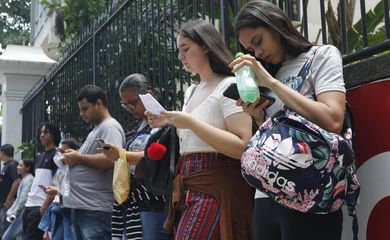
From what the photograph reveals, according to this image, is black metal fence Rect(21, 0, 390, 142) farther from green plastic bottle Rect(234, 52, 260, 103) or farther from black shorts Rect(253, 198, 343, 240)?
black shorts Rect(253, 198, 343, 240)

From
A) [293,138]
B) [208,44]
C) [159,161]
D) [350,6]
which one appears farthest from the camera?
[350,6]

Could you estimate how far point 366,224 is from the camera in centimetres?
235

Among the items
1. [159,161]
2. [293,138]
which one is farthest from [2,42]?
[293,138]

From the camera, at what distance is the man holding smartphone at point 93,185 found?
4.31 meters

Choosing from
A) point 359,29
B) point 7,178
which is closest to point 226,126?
point 359,29

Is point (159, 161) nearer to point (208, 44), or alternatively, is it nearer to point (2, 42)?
point (208, 44)

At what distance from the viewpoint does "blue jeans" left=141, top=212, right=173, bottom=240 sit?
3.39 m

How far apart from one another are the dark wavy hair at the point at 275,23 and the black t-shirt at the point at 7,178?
683cm

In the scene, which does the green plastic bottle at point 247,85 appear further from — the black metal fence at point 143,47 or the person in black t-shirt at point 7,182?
the person in black t-shirt at point 7,182

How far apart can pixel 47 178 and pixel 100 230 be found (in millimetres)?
Answer: 1637

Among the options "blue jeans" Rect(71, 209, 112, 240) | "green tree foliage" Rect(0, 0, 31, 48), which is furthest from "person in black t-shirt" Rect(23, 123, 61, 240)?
"green tree foliage" Rect(0, 0, 31, 48)

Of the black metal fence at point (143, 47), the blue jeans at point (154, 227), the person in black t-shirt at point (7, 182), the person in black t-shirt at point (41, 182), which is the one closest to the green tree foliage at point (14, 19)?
the person in black t-shirt at point (7, 182)

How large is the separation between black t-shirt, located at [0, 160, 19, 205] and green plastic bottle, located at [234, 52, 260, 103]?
6.95 metres

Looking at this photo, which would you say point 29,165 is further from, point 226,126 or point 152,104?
point 226,126
